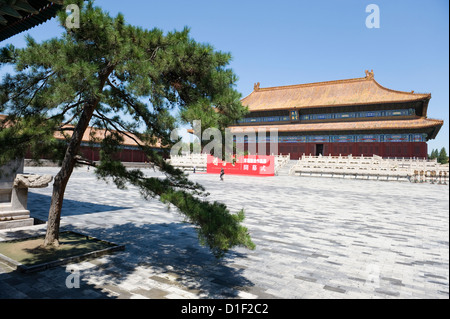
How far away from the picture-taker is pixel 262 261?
211 inches

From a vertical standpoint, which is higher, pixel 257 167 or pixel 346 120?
pixel 346 120

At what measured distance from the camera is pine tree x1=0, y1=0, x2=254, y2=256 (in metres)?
3.48

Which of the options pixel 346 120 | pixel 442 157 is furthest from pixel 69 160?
pixel 442 157

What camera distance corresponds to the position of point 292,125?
3909cm

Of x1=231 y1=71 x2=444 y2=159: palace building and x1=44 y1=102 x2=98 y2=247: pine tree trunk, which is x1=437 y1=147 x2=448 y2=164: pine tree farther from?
x1=44 y1=102 x2=98 y2=247: pine tree trunk

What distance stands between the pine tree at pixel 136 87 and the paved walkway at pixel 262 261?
1074mm

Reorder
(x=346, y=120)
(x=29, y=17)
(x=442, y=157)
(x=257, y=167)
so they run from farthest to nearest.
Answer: (x=442, y=157), (x=346, y=120), (x=257, y=167), (x=29, y=17)

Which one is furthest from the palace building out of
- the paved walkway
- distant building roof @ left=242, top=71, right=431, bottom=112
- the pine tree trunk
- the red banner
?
the pine tree trunk

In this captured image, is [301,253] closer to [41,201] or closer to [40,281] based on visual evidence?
[40,281]

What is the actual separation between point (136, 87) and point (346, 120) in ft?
121

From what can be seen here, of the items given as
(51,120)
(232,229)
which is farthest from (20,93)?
(232,229)

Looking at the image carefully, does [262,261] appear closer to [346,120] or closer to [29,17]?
[29,17]

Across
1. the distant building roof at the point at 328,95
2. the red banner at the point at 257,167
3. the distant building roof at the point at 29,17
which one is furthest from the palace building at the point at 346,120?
the distant building roof at the point at 29,17

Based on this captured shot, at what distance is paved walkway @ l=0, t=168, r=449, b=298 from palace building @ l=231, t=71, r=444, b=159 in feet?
64.5
